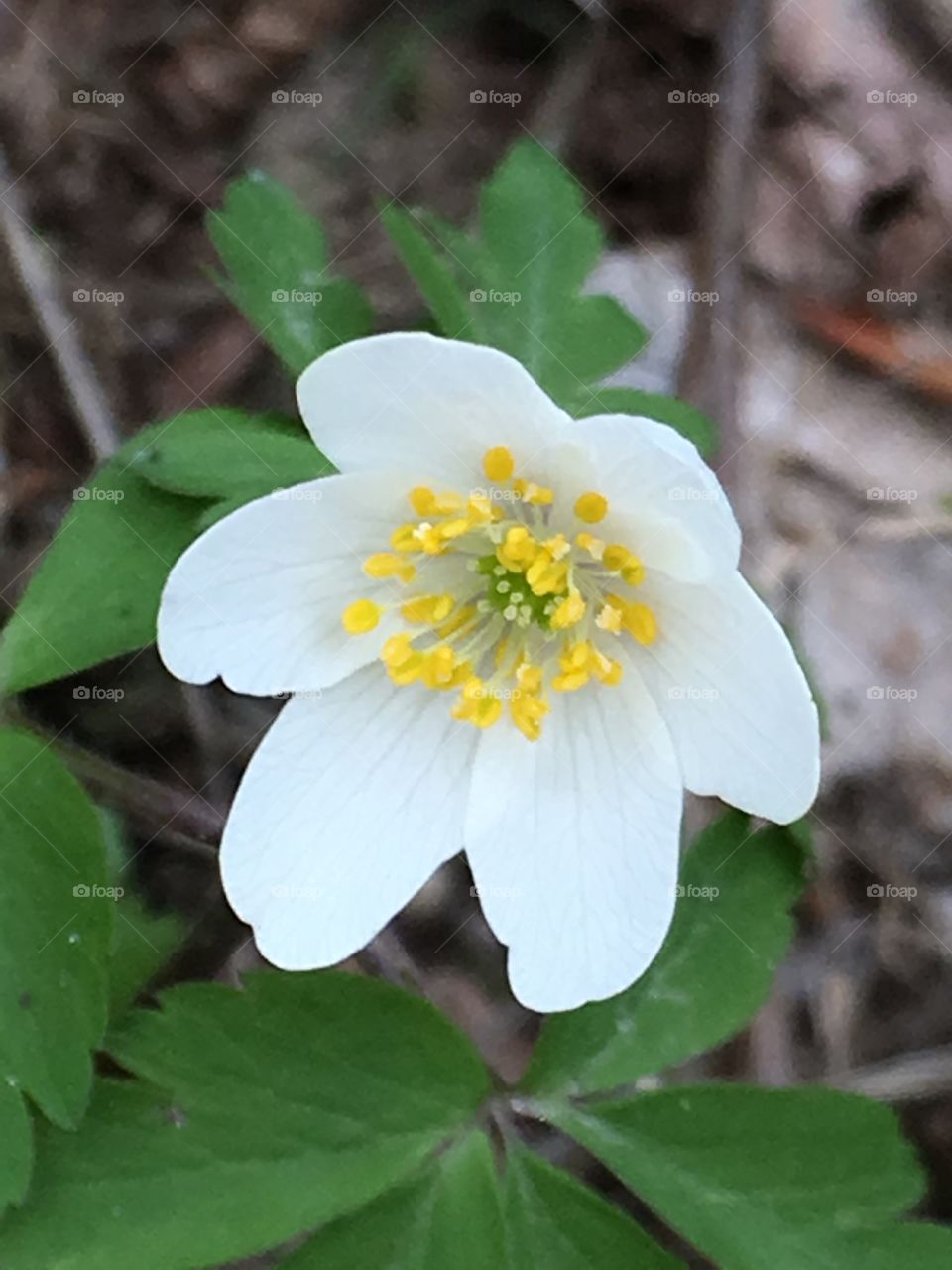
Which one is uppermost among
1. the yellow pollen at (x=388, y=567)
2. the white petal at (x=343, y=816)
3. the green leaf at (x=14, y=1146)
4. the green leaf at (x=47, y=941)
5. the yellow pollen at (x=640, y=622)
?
the yellow pollen at (x=388, y=567)

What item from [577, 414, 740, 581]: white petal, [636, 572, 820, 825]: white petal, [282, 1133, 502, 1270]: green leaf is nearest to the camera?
[577, 414, 740, 581]: white petal

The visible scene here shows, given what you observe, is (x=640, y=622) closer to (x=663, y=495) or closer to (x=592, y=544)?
(x=592, y=544)

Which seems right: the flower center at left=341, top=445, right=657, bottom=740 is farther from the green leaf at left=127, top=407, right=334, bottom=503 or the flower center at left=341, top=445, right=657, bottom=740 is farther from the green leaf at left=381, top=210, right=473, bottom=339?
the green leaf at left=381, top=210, right=473, bottom=339

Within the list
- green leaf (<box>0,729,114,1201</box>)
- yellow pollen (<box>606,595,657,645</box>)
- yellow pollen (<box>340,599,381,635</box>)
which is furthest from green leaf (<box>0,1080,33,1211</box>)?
yellow pollen (<box>606,595,657,645</box>)

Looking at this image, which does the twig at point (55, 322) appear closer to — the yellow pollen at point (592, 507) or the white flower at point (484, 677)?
the white flower at point (484, 677)

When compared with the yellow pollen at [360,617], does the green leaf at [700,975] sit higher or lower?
lower

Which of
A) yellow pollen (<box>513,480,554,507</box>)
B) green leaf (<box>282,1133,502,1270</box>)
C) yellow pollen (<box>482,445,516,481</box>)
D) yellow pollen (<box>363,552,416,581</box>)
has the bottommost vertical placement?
green leaf (<box>282,1133,502,1270</box>)

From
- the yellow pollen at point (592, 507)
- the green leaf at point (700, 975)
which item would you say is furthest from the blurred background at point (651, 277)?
the yellow pollen at point (592, 507)

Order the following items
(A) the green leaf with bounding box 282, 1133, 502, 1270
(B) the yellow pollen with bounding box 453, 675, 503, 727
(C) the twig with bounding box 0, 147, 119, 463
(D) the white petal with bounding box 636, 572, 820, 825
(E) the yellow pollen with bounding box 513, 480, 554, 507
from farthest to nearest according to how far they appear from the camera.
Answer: (C) the twig with bounding box 0, 147, 119, 463 → (A) the green leaf with bounding box 282, 1133, 502, 1270 → (B) the yellow pollen with bounding box 453, 675, 503, 727 → (E) the yellow pollen with bounding box 513, 480, 554, 507 → (D) the white petal with bounding box 636, 572, 820, 825
